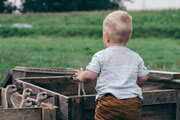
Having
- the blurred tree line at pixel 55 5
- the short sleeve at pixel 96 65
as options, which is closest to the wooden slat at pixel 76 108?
the short sleeve at pixel 96 65

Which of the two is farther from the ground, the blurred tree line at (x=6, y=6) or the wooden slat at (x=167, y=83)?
the wooden slat at (x=167, y=83)

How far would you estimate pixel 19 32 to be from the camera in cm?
2644

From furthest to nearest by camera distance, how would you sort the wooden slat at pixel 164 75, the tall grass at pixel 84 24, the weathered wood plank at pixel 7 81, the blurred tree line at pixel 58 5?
1. the blurred tree line at pixel 58 5
2. the tall grass at pixel 84 24
3. the weathered wood plank at pixel 7 81
4. the wooden slat at pixel 164 75

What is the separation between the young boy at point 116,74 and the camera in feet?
12.0

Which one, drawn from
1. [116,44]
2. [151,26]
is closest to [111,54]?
[116,44]

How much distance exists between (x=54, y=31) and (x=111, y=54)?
23064 mm

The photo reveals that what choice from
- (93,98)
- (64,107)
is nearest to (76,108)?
(64,107)

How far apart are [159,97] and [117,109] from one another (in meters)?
0.98

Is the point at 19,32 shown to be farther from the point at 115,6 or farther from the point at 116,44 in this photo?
the point at 115,6

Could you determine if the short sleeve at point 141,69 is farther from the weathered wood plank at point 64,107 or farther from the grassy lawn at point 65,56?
the grassy lawn at point 65,56

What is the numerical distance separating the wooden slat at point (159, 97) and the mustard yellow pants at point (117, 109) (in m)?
0.70

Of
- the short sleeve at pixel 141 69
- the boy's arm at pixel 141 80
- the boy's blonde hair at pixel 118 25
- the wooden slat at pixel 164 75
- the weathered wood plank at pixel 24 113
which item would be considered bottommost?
the weathered wood plank at pixel 24 113

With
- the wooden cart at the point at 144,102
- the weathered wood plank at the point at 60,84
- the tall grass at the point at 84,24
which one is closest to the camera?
the wooden cart at the point at 144,102

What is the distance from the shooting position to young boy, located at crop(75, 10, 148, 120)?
12.0 ft
